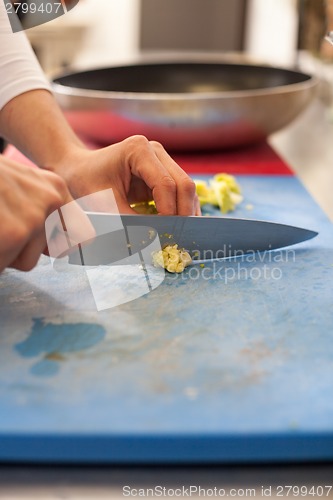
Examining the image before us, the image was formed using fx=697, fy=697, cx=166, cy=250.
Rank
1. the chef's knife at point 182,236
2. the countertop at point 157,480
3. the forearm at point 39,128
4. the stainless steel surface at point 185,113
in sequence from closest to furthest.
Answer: the countertop at point 157,480
the chef's knife at point 182,236
the forearm at point 39,128
the stainless steel surface at point 185,113

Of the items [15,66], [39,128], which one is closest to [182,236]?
[39,128]

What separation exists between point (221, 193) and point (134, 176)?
23 centimetres

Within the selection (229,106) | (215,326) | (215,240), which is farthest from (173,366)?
(229,106)

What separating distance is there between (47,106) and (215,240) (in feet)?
1.35

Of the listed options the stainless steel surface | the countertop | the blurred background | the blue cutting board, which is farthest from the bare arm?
the blurred background

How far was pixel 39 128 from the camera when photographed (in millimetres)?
1165

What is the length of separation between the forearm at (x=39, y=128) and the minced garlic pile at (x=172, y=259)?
0.92 feet

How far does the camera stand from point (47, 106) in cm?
119

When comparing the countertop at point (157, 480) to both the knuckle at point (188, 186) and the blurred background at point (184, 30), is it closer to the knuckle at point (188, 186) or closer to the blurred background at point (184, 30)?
the knuckle at point (188, 186)

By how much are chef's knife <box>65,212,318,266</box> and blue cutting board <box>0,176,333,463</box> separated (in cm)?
3

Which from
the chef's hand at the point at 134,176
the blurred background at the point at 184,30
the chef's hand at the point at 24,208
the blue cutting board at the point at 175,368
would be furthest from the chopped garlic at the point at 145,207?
the blurred background at the point at 184,30

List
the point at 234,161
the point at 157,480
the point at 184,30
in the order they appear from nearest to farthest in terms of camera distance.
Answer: the point at 157,480 < the point at 234,161 < the point at 184,30

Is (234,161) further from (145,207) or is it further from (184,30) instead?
(184,30)

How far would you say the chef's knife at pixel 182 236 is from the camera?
92 centimetres
